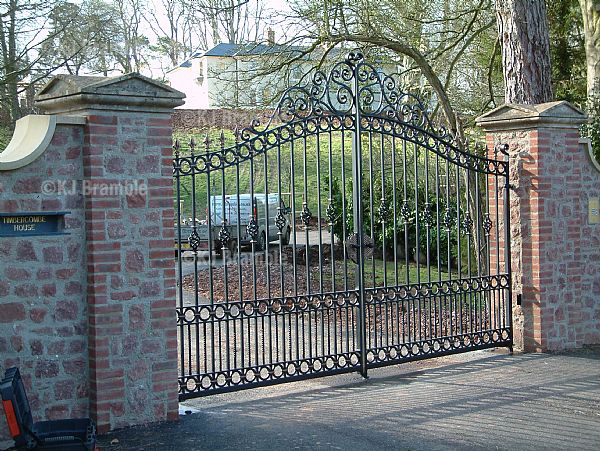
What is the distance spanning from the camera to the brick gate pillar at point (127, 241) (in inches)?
241

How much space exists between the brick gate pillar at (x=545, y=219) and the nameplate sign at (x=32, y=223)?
17.2 feet

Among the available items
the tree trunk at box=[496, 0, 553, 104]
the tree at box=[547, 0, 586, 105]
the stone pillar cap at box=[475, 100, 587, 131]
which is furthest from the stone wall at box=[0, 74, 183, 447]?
the tree at box=[547, 0, 586, 105]

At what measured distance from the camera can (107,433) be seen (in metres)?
6.14

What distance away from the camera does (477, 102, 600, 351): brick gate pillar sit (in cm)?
888

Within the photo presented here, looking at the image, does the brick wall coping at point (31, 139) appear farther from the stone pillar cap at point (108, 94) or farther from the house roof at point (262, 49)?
the house roof at point (262, 49)

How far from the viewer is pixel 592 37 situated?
13.8 m

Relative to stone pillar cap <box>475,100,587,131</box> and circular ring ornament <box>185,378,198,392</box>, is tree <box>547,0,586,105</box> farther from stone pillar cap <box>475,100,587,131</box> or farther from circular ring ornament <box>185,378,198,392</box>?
circular ring ornament <box>185,378,198,392</box>

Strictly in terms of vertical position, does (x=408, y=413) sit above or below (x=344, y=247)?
below

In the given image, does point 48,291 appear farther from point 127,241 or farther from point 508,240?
point 508,240

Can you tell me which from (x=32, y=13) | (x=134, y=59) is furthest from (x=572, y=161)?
(x=134, y=59)

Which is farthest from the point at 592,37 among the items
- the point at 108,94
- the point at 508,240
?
the point at 108,94

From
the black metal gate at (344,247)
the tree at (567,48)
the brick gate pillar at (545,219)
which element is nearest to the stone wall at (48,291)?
the black metal gate at (344,247)

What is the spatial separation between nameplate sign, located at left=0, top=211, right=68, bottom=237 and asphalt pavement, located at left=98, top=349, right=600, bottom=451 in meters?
1.64

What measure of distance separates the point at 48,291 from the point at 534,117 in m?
5.52
